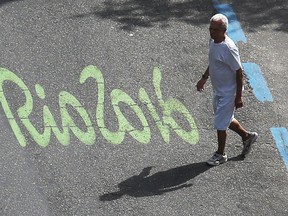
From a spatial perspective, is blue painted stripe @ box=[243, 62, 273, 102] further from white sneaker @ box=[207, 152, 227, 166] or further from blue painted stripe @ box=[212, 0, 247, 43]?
white sneaker @ box=[207, 152, 227, 166]

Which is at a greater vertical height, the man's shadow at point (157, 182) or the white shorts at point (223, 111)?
the white shorts at point (223, 111)

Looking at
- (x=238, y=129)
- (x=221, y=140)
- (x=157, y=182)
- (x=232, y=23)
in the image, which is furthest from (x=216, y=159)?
(x=232, y=23)

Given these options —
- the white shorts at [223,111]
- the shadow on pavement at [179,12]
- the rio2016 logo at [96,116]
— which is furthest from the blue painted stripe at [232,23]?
the white shorts at [223,111]

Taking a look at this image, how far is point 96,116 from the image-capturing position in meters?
8.86

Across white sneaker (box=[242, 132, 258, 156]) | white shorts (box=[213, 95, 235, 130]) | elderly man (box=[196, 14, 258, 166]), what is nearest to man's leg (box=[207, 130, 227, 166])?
elderly man (box=[196, 14, 258, 166])

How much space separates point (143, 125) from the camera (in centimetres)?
878

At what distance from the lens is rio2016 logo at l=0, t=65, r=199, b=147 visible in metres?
8.58

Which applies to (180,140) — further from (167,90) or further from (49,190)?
(49,190)

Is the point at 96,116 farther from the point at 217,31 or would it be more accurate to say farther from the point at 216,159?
the point at 217,31

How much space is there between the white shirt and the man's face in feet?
0.22

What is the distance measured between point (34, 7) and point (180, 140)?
3364 mm

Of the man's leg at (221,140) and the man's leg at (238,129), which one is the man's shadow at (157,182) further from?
the man's leg at (238,129)

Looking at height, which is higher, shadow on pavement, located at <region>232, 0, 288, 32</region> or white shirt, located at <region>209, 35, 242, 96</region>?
white shirt, located at <region>209, 35, 242, 96</region>

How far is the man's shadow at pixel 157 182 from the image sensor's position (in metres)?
7.88
